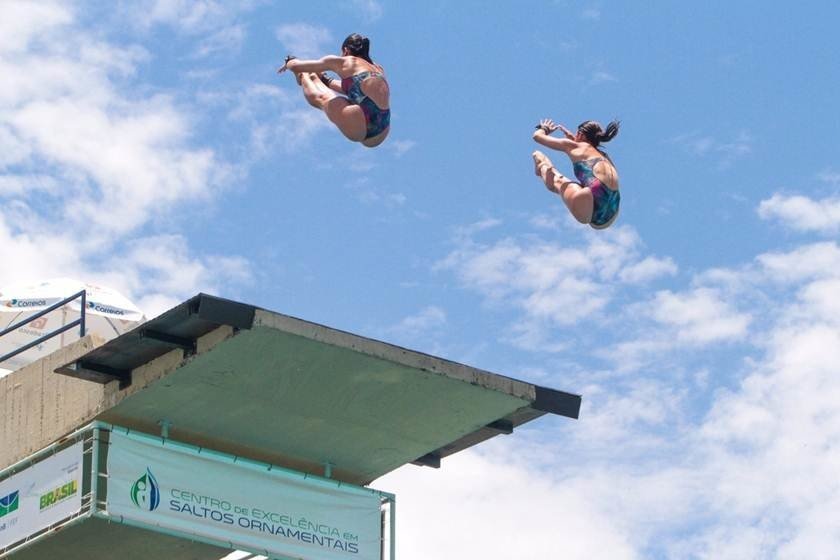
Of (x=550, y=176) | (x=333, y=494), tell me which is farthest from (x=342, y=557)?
(x=550, y=176)

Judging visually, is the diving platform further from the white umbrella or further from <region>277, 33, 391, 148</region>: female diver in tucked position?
the white umbrella

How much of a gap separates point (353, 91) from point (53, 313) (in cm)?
1248

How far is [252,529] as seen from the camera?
1319 inches

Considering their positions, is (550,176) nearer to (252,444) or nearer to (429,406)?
(429,406)

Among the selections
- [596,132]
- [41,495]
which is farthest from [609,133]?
[41,495]

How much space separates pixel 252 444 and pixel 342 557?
2.20m

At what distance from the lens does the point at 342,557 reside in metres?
34.2

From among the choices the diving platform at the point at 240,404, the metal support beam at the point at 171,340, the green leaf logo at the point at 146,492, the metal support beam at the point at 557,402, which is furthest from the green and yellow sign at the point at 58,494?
the metal support beam at the point at 557,402

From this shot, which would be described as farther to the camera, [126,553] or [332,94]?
[126,553]

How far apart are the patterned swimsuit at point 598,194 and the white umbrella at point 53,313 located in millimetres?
12748

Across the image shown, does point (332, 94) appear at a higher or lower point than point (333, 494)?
higher

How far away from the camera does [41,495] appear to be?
32.8 metres

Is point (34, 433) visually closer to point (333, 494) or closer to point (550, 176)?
point (333, 494)

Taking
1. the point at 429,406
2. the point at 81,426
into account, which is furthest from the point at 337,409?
the point at 81,426
